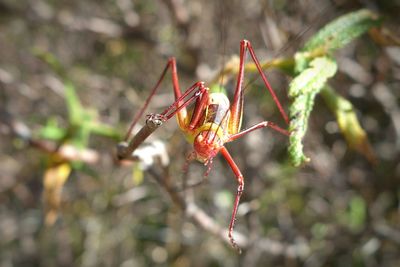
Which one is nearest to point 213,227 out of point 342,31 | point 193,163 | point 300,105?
point 300,105

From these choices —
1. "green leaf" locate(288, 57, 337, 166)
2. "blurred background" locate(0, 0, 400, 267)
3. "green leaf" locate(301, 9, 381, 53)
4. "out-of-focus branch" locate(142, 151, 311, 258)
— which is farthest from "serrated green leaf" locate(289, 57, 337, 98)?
"blurred background" locate(0, 0, 400, 267)

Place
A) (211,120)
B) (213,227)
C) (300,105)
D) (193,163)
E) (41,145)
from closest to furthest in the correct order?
(300,105) → (211,120) → (213,227) → (41,145) → (193,163)

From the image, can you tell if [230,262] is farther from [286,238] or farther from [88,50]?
[88,50]

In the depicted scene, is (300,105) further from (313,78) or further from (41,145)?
(41,145)

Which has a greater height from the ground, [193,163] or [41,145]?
[193,163]

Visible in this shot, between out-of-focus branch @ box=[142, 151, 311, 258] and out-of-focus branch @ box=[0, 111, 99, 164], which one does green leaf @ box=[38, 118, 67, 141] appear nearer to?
out-of-focus branch @ box=[0, 111, 99, 164]

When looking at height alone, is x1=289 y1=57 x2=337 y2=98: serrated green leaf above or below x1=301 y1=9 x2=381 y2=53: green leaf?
below

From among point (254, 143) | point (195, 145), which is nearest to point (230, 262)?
point (254, 143)
